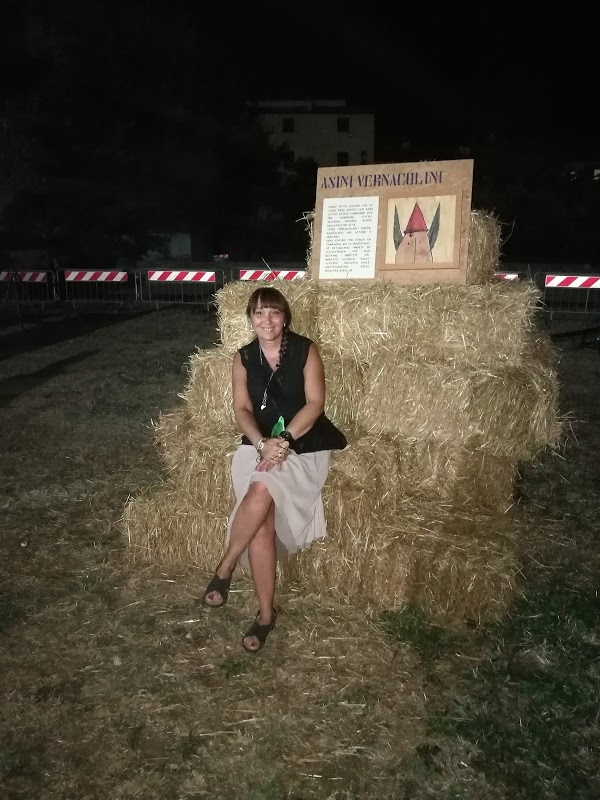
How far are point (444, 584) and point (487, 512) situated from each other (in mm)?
617

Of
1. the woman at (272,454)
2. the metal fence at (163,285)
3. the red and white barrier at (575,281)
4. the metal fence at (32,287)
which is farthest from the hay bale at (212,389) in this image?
the metal fence at (32,287)

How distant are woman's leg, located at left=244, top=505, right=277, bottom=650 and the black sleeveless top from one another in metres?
0.60

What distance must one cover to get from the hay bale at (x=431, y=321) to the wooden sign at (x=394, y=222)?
0.32 metres

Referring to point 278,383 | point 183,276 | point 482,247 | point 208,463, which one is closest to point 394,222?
point 482,247

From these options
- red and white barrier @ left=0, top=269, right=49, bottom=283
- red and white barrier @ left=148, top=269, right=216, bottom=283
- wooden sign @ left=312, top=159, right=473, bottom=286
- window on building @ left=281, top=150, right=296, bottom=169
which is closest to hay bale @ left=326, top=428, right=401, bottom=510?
wooden sign @ left=312, top=159, right=473, bottom=286

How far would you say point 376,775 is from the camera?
2725 mm

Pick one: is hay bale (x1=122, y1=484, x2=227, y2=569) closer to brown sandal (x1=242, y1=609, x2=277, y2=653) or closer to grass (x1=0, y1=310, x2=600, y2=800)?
grass (x1=0, y1=310, x2=600, y2=800)

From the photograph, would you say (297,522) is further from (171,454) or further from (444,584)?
(171,454)

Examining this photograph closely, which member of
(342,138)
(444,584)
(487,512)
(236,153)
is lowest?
(444,584)

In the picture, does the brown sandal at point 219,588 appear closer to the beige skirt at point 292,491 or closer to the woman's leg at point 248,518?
the woman's leg at point 248,518

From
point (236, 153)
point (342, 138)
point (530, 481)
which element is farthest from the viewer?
point (342, 138)

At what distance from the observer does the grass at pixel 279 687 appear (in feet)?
8.93

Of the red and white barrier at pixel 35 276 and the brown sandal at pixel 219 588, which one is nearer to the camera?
the brown sandal at pixel 219 588

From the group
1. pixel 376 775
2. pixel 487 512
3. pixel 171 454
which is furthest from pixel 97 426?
pixel 376 775
